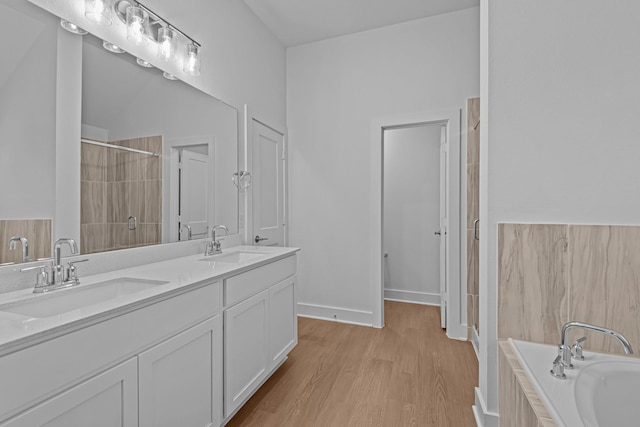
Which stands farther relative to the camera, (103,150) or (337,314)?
(337,314)

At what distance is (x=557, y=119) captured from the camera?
1468 mm

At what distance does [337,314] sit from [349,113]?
82.7 inches

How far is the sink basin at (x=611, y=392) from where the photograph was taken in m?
1.05

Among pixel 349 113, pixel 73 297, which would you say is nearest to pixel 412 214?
pixel 349 113

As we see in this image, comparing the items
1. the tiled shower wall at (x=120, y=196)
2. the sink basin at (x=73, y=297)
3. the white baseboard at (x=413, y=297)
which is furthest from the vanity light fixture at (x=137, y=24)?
the white baseboard at (x=413, y=297)

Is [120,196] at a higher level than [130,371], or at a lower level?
higher

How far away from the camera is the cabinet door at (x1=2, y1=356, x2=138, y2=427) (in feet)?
2.65

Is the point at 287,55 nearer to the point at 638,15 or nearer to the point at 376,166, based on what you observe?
the point at 376,166

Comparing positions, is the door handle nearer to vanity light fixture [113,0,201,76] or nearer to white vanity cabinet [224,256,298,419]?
white vanity cabinet [224,256,298,419]

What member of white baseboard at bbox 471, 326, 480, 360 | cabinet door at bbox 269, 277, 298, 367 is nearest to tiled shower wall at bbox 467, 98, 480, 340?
white baseboard at bbox 471, 326, 480, 360

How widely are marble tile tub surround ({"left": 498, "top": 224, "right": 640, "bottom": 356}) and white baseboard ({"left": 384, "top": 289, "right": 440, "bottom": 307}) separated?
2.32 m

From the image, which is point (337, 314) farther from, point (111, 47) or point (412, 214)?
point (111, 47)

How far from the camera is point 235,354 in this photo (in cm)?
163

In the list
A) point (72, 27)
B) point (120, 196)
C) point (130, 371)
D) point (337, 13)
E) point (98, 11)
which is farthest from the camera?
point (337, 13)
